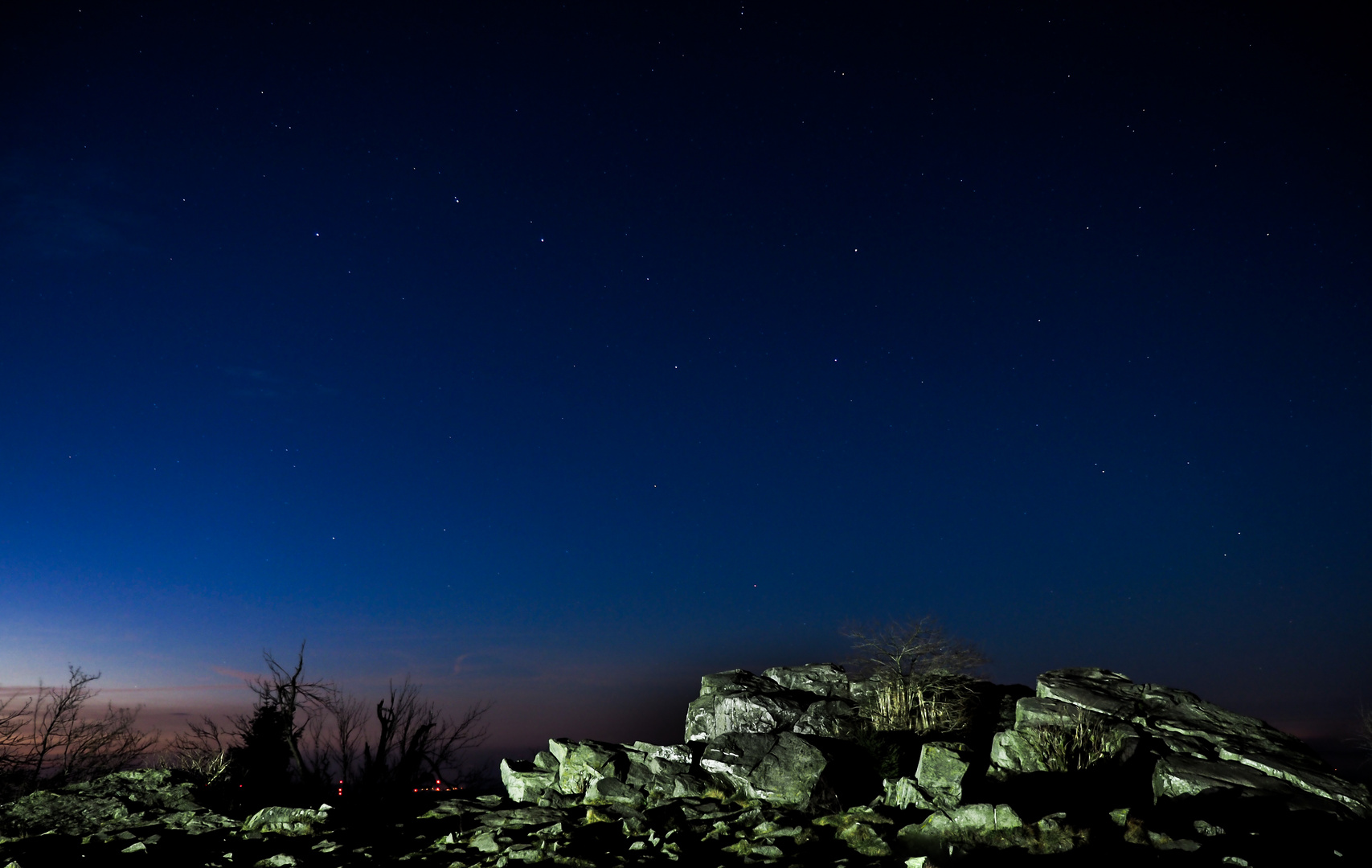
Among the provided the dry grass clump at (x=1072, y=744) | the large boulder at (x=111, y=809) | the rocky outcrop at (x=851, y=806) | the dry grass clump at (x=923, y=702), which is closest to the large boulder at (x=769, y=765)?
the rocky outcrop at (x=851, y=806)

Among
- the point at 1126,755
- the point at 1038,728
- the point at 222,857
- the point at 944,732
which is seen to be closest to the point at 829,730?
Result: the point at 944,732

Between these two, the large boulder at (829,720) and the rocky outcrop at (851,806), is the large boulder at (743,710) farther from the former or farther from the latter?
the rocky outcrop at (851,806)

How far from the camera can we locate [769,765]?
61.3 ft

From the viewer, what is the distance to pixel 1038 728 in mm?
17906

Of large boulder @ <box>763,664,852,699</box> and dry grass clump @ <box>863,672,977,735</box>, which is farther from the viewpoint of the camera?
large boulder @ <box>763,664,852,699</box>

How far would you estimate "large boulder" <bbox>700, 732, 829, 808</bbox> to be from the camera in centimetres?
1783

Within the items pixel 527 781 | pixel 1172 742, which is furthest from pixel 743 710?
pixel 1172 742

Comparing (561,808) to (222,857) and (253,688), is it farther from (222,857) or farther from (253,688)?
(253,688)

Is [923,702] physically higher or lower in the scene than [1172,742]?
higher

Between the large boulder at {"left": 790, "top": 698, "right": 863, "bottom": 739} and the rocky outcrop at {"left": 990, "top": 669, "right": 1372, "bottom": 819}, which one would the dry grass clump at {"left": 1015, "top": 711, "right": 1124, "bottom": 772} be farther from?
the large boulder at {"left": 790, "top": 698, "right": 863, "bottom": 739}

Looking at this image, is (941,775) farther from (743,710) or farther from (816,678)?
(816,678)

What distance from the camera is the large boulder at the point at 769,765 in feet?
58.5

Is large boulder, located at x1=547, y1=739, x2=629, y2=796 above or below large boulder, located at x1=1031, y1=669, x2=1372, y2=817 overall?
above

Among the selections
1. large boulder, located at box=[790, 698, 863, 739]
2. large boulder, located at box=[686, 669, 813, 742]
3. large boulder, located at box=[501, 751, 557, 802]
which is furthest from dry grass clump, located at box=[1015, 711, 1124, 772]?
large boulder, located at box=[501, 751, 557, 802]
